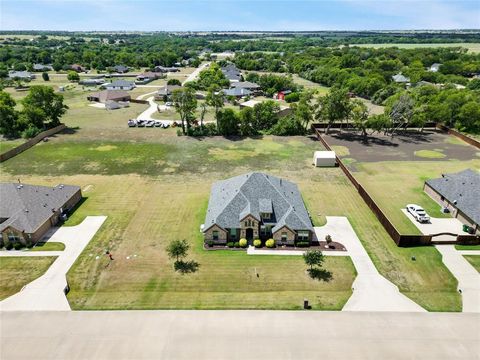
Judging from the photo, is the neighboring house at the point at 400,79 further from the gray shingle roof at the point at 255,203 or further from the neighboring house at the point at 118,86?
the gray shingle roof at the point at 255,203

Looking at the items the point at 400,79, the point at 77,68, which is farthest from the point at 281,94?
the point at 77,68

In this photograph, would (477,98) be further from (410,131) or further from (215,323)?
(215,323)

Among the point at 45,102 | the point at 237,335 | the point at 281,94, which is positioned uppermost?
the point at 45,102

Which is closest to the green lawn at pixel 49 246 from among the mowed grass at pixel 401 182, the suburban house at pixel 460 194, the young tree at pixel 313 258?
the young tree at pixel 313 258

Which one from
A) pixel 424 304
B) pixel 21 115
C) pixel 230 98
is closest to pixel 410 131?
pixel 230 98

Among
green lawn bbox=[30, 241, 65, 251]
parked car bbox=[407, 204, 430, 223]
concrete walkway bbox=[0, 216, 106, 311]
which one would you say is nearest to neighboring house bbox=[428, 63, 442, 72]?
parked car bbox=[407, 204, 430, 223]

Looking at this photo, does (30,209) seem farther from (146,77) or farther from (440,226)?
(146,77)

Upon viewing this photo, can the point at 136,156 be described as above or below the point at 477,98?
below
